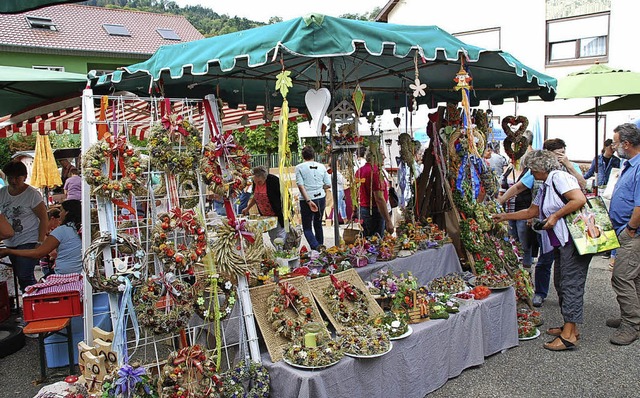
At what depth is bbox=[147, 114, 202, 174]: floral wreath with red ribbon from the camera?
3137mm

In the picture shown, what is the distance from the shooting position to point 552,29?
1336cm

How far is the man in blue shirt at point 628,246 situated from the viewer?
450 cm

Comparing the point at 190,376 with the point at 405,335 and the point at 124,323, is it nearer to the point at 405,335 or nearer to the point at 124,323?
the point at 124,323

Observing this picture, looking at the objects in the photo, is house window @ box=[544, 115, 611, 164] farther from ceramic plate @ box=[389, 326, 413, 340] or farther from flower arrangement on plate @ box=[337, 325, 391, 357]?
flower arrangement on plate @ box=[337, 325, 391, 357]

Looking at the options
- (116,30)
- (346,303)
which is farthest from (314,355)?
(116,30)

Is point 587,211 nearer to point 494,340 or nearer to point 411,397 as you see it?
point 494,340

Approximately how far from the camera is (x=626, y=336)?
179 inches

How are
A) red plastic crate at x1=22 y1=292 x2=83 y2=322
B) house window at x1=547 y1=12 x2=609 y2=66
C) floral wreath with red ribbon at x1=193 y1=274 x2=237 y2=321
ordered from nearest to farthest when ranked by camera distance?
1. floral wreath with red ribbon at x1=193 y1=274 x2=237 y2=321
2. red plastic crate at x1=22 y1=292 x2=83 y2=322
3. house window at x1=547 y1=12 x2=609 y2=66

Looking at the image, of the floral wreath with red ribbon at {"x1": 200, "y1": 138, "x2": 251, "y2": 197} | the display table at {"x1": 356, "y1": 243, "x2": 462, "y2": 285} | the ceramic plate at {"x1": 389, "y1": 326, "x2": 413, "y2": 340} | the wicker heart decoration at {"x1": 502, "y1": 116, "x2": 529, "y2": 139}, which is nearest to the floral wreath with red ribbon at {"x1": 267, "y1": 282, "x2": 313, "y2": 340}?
the ceramic plate at {"x1": 389, "y1": 326, "x2": 413, "y2": 340}

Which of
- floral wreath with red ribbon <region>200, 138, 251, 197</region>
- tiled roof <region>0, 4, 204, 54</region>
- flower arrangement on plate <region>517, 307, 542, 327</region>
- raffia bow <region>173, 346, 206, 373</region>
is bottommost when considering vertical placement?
flower arrangement on plate <region>517, 307, 542, 327</region>

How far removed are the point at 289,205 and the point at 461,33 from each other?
42.1 feet

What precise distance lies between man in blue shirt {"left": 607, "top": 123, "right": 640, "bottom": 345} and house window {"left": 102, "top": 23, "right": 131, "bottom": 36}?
27202mm

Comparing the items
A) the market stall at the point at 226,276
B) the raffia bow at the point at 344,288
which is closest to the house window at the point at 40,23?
the market stall at the point at 226,276

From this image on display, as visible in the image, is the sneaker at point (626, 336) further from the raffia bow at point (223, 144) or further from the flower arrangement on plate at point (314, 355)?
the raffia bow at point (223, 144)
